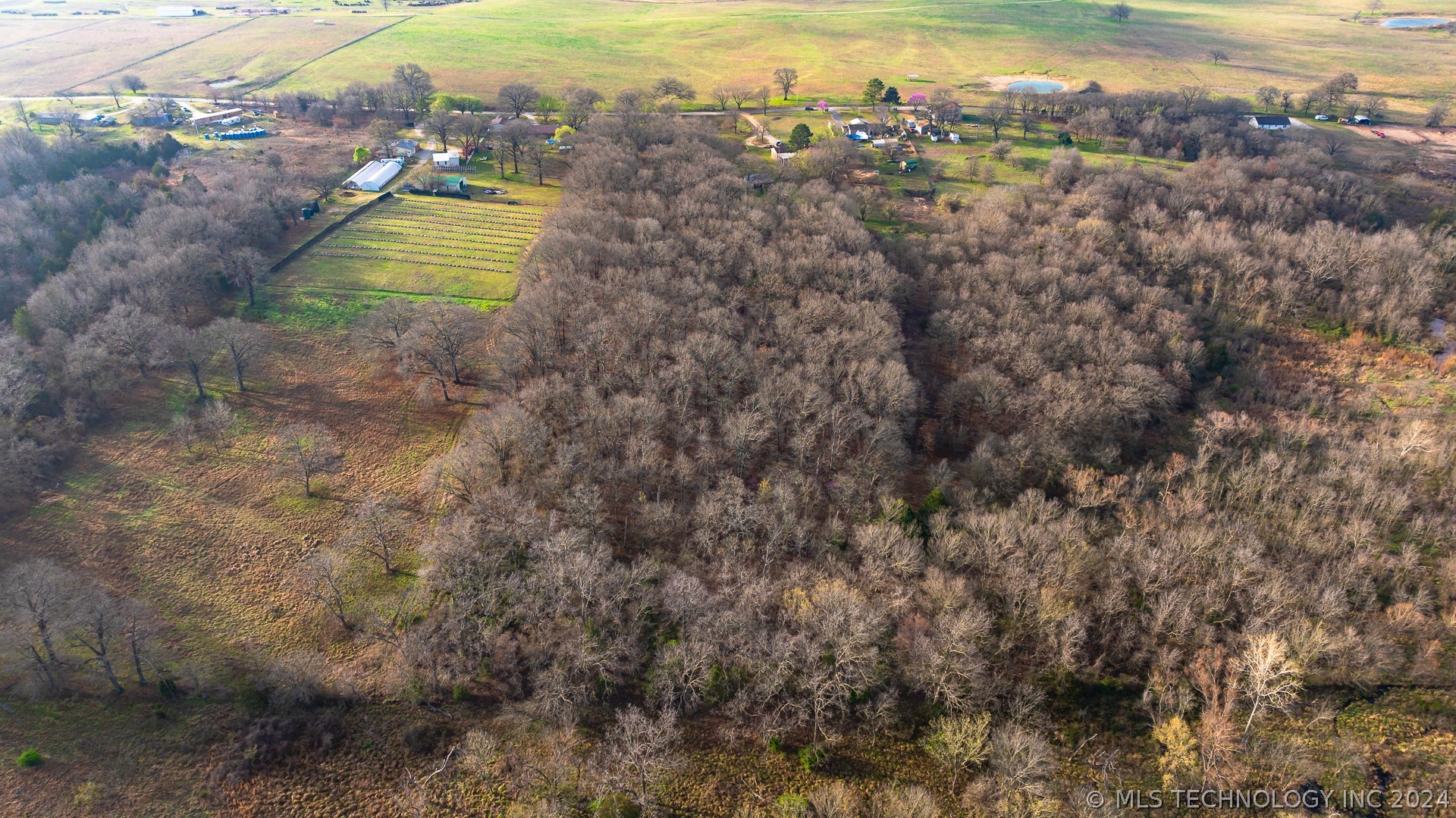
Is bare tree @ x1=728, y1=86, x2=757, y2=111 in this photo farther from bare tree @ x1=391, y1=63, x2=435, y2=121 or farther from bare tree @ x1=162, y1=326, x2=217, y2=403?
bare tree @ x1=162, y1=326, x2=217, y2=403

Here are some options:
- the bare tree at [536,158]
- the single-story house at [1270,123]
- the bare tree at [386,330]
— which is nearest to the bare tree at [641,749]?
the bare tree at [386,330]

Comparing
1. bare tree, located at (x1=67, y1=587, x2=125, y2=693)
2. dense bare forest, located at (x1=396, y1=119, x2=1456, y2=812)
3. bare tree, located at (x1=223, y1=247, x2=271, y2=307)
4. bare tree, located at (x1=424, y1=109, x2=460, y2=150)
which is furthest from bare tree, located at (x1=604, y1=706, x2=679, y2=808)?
bare tree, located at (x1=424, y1=109, x2=460, y2=150)

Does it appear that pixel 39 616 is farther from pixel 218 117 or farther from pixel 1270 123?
pixel 1270 123

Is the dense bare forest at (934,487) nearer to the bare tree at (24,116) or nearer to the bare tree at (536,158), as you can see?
the bare tree at (536,158)

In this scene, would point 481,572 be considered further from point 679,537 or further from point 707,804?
point 707,804

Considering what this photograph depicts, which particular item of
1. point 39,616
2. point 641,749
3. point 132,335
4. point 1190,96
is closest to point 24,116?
point 132,335

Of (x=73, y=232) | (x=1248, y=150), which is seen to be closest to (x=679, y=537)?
(x=73, y=232)
